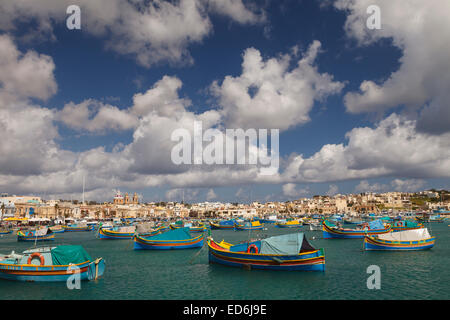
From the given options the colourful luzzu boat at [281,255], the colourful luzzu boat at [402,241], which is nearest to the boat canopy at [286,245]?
the colourful luzzu boat at [281,255]

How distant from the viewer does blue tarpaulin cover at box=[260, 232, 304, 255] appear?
2753 centimetres

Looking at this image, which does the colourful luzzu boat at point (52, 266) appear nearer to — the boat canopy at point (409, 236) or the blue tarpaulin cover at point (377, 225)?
the boat canopy at point (409, 236)

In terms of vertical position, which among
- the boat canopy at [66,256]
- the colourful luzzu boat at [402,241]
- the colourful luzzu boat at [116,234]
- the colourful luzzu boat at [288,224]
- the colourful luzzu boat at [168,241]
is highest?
the boat canopy at [66,256]

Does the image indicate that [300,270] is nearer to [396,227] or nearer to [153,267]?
[153,267]

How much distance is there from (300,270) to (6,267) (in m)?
24.7

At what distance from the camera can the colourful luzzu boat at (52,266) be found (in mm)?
23891

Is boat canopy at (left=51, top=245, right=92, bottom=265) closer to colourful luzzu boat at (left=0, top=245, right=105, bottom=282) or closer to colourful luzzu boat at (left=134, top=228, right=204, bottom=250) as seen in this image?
colourful luzzu boat at (left=0, top=245, right=105, bottom=282)

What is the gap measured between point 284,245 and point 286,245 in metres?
0.18

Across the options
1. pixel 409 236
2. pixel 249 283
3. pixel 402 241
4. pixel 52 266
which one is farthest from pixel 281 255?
pixel 409 236

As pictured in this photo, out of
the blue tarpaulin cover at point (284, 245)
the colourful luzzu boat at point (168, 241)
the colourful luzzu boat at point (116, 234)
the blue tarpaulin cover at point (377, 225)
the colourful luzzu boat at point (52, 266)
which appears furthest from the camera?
the colourful luzzu boat at point (116, 234)

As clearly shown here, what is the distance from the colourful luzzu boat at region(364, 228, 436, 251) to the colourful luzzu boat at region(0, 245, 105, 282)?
110 feet

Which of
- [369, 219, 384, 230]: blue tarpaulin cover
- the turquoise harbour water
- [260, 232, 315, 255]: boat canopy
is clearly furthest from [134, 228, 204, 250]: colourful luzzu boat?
[369, 219, 384, 230]: blue tarpaulin cover

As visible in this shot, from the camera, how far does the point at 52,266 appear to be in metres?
23.8

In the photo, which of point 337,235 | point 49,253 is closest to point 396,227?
point 337,235
